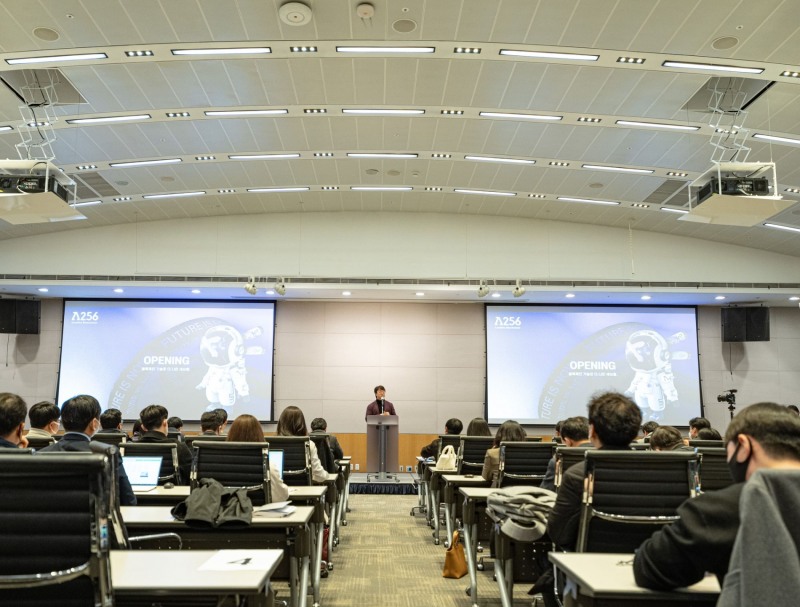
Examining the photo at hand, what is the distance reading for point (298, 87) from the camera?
8266mm

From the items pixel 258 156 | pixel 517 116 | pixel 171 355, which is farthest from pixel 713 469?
pixel 171 355

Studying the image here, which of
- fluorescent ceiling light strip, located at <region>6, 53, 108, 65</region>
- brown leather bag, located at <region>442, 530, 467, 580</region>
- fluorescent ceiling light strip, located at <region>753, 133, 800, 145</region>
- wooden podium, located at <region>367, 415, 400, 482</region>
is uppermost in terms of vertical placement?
fluorescent ceiling light strip, located at <region>6, 53, 108, 65</region>

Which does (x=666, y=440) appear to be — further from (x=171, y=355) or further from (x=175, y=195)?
(x=171, y=355)

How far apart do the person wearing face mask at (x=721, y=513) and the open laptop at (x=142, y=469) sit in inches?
149

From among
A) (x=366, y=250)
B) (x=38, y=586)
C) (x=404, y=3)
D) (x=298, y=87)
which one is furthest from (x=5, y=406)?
(x=366, y=250)

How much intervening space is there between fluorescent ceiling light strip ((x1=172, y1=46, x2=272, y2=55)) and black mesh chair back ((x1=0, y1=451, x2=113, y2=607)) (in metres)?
6.49

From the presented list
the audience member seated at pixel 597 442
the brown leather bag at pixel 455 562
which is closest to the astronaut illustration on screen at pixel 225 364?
the brown leather bag at pixel 455 562

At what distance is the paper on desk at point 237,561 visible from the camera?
2.12m

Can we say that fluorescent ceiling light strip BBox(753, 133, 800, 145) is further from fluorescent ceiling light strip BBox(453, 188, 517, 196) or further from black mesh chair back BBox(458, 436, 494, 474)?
black mesh chair back BBox(458, 436, 494, 474)

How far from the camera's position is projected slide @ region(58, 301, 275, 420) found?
13.6m

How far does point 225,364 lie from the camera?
13727 mm

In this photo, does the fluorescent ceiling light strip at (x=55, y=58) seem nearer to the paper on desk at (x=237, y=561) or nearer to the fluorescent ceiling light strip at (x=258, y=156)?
the fluorescent ceiling light strip at (x=258, y=156)

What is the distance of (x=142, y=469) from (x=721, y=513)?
413 cm

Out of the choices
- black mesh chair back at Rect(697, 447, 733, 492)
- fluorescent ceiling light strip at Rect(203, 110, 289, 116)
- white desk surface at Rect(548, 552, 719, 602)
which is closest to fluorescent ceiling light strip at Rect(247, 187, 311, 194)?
fluorescent ceiling light strip at Rect(203, 110, 289, 116)
